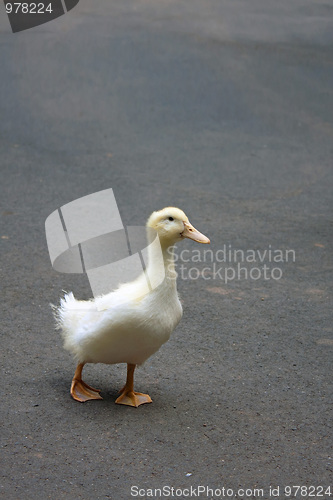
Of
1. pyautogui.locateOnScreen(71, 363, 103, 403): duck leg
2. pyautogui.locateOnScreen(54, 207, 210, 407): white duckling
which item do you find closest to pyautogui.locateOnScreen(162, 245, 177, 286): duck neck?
pyautogui.locateOnScreen(54, 207, 210, 407): white duckling

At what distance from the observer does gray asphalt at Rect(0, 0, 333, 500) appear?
3305mm

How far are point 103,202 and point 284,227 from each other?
6.15 feet

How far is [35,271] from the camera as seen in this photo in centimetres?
536

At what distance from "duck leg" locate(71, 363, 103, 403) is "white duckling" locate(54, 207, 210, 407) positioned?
4cm

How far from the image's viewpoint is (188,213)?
667cm

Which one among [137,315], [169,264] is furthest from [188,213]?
[137,315]

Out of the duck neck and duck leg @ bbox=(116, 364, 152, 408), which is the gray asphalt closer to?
duck leg @ bbox=(116, 364, 152, 408)

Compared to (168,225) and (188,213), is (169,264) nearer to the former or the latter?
(168,225)

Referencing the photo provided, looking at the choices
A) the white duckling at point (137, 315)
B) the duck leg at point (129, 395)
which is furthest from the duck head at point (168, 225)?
the duck leg at point (129, 395)

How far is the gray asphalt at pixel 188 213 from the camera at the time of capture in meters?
3.30

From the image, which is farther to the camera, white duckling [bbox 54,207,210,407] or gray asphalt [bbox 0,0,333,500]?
white duckling [bbox 54,207,210,407]

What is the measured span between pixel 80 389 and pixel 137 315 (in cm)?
63

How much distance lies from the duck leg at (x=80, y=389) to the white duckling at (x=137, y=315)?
0.04m

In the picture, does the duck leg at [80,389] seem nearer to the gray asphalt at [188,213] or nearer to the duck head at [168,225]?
the gray asphalt at [188,213]
